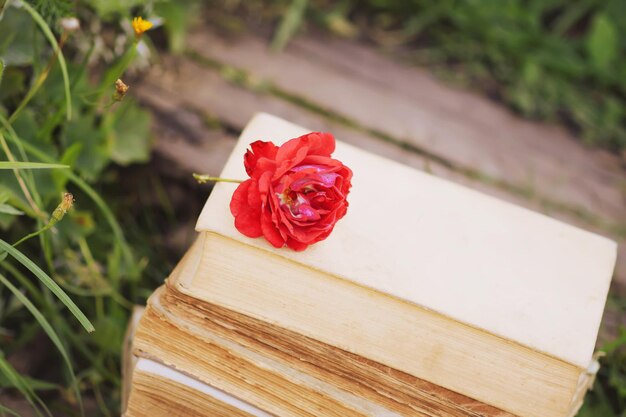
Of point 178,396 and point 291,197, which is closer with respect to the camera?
point 291,197

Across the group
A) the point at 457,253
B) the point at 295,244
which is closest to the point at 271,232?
the point at 295,244

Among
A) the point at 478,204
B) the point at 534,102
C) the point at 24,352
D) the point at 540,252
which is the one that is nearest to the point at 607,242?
the point at 540,252

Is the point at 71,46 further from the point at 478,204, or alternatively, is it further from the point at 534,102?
the point at 534,102

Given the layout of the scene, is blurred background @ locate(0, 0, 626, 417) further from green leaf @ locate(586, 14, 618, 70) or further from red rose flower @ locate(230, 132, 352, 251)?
red rose flower @ locate(230, 132, 352, 251)

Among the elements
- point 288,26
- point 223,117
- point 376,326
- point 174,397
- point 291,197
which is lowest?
point 174,397

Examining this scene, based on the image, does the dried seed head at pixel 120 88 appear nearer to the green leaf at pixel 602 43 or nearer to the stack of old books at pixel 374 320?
the stack of old books at pixel 374 320

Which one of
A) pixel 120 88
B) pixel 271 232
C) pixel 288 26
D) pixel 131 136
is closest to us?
pixel 271 232

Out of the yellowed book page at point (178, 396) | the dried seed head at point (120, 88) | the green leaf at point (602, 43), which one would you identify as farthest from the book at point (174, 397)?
the green leaf at point (602, 43)

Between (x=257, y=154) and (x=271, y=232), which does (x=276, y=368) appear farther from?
(x=257, y=154)

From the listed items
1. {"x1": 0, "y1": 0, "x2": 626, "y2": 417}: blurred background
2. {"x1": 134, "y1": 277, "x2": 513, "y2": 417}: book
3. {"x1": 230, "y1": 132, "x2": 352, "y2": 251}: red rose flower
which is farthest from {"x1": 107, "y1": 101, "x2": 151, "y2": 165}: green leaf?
{"x1": 230, "y1": 132, "x2": 352, "y2": 251}: red rose flower
